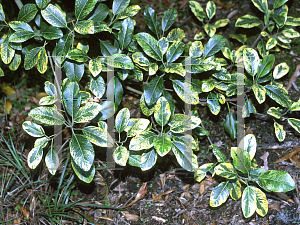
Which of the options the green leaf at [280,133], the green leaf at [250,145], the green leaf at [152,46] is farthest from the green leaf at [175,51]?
the green leaf at [280,133]

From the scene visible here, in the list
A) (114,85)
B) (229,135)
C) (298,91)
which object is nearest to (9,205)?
(114,85)

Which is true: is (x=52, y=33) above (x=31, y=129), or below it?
above

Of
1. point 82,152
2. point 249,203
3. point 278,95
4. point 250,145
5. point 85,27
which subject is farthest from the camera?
point 278,95

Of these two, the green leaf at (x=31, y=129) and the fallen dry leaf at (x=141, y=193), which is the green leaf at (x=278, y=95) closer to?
the fallen dry leaf at (x=141, y=193)

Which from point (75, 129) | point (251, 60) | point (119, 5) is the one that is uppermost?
point (119, 5)

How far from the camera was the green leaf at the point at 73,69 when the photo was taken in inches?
66.7

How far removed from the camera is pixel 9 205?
2.04 m

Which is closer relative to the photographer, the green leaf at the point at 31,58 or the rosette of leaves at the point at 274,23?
the green leaf at the point at 31,58

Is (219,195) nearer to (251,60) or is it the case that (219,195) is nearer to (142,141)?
(142,141)

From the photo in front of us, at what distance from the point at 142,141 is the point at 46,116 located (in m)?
0.56

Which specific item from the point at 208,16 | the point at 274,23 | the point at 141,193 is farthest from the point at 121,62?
the point at 274,23

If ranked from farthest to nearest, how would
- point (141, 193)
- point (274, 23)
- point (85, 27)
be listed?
point (274, 23)
point (141, 193)
point (85, 27)

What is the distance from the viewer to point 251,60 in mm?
1834

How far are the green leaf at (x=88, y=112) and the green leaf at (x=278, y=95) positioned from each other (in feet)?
3.79
